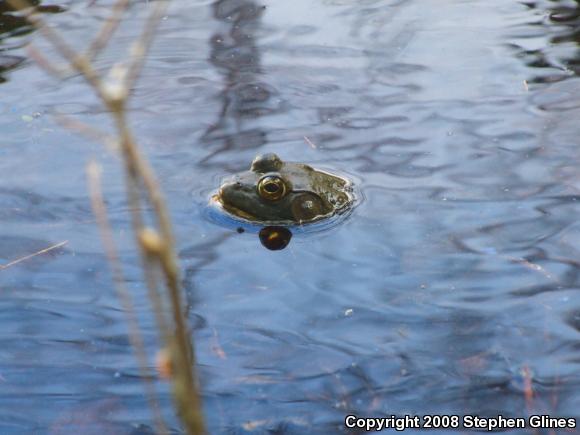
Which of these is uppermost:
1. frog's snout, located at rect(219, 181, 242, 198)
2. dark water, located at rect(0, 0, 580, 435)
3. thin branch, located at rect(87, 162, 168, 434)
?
thin branch, located at rect(87, 162, 168, 434)

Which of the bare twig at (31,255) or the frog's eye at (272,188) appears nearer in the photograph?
the bare twig at (31,255)

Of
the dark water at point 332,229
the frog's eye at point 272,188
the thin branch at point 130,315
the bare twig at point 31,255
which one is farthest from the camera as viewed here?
the frog's eye at point 272,188

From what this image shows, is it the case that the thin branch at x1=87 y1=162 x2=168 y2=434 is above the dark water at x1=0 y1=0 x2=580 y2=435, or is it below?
above

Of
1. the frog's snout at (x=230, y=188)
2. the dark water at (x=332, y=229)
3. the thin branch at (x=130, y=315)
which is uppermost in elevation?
the thin branch at (x=130, y=315)

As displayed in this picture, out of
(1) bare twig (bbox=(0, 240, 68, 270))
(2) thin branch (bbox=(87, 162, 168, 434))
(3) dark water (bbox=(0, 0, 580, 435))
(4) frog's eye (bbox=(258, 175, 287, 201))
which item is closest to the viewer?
(2) thin branch (bbox=(87, 162, 168, 434))

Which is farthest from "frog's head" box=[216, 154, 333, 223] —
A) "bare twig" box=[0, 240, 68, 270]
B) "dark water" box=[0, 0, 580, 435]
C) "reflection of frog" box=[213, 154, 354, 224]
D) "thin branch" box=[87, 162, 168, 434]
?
"bare twig" box=[0, 240, 68, 270]

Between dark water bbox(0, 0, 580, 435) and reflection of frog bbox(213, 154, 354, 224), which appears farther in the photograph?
reflection of frog bbox(213, 154, 354, 224)

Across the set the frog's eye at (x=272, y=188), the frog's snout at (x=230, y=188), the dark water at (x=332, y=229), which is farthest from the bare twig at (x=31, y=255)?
the frog's eye at (x=272, y=188)

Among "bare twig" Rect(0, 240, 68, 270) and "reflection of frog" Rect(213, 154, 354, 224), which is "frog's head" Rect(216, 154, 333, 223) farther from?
"bare twig" Rect(0, 240, 68, 270)

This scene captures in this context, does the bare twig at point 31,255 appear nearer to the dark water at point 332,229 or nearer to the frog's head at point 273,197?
the dark water at point 332,229
